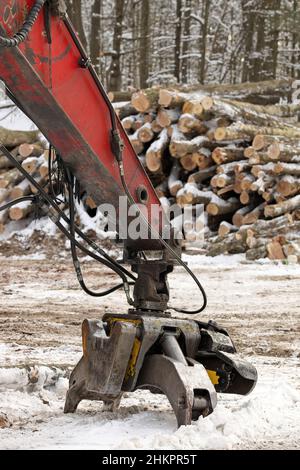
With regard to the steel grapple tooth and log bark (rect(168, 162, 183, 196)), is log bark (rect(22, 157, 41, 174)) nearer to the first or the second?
log bark (rect(168, 162, 183, 196))

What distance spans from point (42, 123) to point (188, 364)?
53.2 inches

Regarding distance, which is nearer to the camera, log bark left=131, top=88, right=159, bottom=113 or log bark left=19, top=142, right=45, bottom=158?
log bark left=131, top=88, right=159, bottom=113

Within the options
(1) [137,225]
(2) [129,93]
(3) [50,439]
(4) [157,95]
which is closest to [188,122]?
(4) [157,95]

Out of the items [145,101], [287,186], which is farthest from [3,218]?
[287,186]

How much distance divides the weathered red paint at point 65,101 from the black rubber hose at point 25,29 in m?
0.04

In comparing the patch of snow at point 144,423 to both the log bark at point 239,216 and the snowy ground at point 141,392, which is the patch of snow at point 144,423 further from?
the log bark at point 239,216

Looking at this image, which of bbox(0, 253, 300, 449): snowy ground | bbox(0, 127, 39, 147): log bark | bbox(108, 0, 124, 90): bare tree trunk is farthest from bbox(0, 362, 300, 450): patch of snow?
bbox(108, 0, 124, 90): bare tree trunk

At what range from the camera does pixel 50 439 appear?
3174 millimetres

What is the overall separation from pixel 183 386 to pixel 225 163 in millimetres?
8892

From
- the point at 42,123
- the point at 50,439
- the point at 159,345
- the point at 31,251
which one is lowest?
the point at 31,251

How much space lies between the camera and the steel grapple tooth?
3281 mm

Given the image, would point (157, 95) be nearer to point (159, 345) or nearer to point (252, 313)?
point (252, 313)

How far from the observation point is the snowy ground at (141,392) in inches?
125

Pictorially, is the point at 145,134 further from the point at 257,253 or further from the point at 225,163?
the point at 257,253
